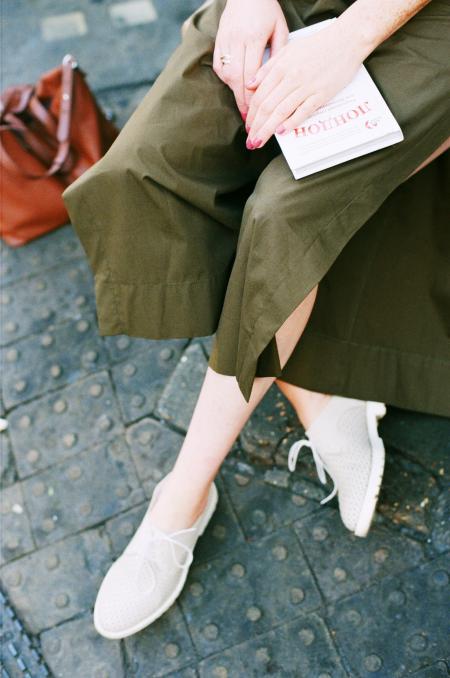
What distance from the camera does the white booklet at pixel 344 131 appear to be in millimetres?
1162

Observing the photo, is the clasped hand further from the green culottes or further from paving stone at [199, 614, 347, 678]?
paving stone at [199, 614, 347, 678]

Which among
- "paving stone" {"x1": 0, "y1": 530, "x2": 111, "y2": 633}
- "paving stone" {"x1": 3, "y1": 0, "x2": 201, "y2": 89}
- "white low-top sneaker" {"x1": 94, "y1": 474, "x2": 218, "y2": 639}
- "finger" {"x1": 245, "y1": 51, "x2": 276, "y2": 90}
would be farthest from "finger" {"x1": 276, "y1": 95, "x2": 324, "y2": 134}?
"paving stone" {"x1": 3, "y1": 0, "x2": 201, "y2": 89}

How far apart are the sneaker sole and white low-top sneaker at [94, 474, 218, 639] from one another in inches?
15.4

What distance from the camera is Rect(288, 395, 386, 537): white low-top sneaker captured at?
1.60 meters

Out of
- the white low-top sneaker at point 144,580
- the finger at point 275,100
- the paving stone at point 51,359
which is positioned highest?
the finger at point 275,100

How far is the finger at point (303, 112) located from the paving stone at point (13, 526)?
Answer: 1.25m

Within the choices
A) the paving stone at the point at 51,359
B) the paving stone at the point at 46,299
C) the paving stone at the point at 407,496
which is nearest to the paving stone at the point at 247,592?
the paving stone at the point at 407,496

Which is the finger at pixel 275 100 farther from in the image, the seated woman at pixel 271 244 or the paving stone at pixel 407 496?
the paving stone at pixel 407 496

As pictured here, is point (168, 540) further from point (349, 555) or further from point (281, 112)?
point (281, 112)

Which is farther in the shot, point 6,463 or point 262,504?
point 6,463

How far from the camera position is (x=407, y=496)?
169cm

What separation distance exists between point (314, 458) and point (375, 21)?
1015 mm

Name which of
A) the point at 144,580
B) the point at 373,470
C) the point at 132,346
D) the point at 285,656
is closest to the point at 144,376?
the point at 132,346

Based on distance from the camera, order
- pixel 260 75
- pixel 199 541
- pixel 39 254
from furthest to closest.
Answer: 1. pixel 39 254
2. pixel 199 541
3. pixel 260 75
